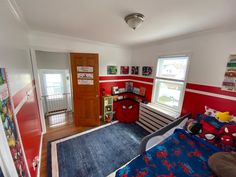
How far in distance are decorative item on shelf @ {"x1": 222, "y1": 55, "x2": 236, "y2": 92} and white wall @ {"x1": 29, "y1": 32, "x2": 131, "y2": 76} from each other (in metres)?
2.45

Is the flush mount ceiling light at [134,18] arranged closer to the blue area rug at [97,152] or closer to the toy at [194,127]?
the toy at [194,127]

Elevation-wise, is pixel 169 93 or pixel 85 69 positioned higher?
pixel 85 69

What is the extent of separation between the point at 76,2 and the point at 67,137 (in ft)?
8.52

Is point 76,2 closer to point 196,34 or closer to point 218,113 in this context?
point 196,34

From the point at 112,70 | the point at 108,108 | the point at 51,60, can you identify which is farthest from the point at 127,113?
the point at 51,60

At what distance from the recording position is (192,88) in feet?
6.79

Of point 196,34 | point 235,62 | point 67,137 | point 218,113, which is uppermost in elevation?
point 196,34

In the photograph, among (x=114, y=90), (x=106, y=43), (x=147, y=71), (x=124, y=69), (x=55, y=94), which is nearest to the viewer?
(x=106, y=43)

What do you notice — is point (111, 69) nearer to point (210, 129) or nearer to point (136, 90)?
point (136, 90)

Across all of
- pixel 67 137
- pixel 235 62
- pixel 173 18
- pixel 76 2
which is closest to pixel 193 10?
pixel 173 18

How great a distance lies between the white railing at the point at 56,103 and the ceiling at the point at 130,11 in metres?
2.66

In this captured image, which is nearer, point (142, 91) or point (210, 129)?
point (210, 129)

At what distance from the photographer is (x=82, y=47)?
104 inches

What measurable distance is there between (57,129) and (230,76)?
12.5ft
